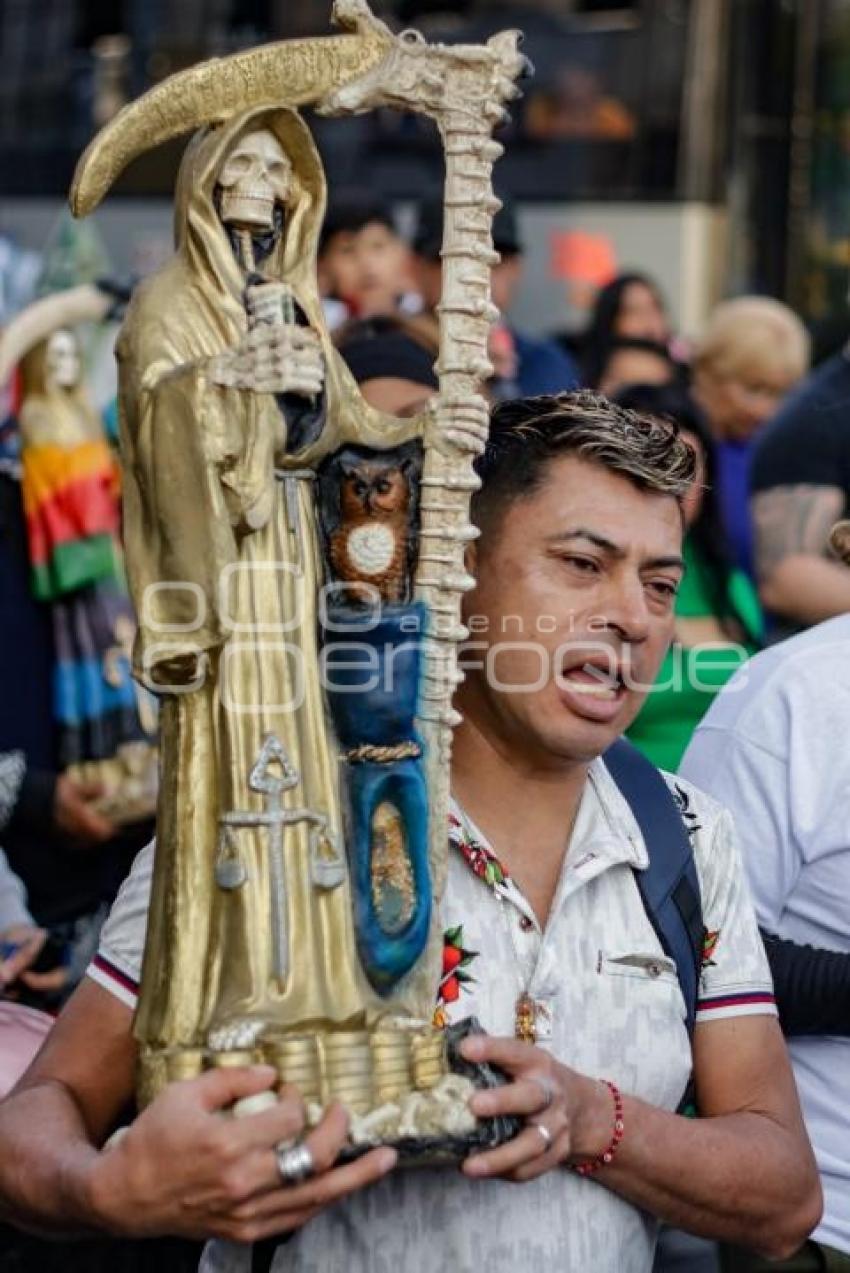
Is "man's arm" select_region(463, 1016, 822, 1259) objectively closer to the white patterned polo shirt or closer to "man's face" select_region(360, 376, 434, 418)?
the white patterned polo shirt

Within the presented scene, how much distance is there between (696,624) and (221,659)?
2555 millimetres

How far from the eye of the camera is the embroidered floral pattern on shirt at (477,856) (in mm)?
2547

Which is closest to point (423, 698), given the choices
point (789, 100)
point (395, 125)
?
point (395, 125)

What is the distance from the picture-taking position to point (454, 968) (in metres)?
2.47

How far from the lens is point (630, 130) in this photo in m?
10.2

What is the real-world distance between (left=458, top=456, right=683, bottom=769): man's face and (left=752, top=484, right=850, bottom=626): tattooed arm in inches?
92.6

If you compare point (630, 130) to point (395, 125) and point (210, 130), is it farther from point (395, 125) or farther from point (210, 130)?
point (210, 130)

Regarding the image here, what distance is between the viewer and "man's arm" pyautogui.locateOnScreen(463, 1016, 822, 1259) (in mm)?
2273

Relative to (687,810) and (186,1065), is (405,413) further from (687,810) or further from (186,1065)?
(186,1065)

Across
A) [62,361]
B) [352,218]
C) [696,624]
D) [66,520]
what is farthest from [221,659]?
[352,218]

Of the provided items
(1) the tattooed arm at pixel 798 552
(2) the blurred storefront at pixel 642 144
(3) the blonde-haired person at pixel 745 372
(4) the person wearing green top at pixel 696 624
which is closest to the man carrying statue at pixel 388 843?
(4) the person wearing green top at pixel 696 624

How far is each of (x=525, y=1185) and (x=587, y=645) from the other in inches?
24.2

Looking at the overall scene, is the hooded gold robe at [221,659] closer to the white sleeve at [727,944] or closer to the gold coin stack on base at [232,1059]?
the gold coin stack on base at [232,1059]

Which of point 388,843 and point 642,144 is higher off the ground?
point 642,144
